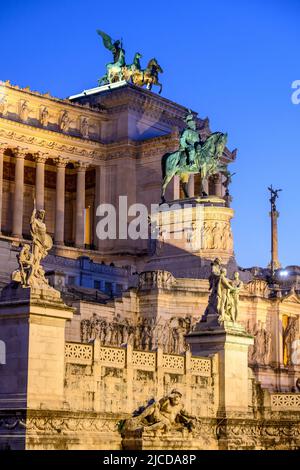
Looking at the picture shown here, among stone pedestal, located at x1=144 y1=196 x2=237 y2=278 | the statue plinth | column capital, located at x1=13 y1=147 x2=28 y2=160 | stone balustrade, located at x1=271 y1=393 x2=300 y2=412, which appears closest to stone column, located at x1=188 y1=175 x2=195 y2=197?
column capital, located at x1=13 y1=147 x2=28 y2=160

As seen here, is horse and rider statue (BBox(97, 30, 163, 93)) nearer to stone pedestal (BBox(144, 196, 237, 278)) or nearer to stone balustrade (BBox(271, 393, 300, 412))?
stone pedestal (BBox(144, 196, 237, 278))

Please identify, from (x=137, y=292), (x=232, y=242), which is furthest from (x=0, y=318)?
(x=232, y=242)

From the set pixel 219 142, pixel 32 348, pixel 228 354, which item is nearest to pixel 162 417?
pixel 228 354

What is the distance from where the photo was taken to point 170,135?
339 feet

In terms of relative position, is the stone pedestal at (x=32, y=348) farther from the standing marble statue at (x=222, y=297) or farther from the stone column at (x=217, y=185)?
the stone column at (x=217, y=185)

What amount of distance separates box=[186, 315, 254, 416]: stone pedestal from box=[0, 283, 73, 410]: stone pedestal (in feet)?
30.3

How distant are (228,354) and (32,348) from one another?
11.0m

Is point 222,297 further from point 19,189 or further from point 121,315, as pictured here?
point 19,189

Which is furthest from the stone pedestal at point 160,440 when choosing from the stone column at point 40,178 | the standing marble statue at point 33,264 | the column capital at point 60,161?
the column capital at point 60,161

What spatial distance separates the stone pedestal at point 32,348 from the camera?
123ft

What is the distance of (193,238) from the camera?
7488cm

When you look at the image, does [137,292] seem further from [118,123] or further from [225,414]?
[118,123]

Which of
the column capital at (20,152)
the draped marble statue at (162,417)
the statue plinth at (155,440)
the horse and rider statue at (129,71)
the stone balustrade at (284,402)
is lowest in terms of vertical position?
the statue plinth at (155,440)

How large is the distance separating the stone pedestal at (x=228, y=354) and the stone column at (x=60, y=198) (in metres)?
53.5
